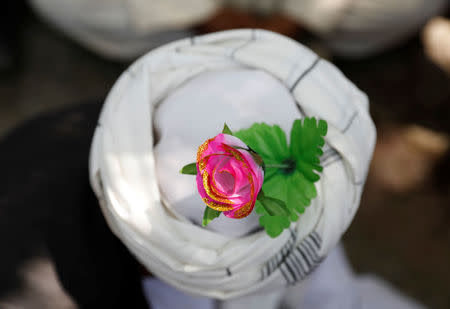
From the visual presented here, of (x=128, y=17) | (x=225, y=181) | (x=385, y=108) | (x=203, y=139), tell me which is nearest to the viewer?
(x=225, y=181)

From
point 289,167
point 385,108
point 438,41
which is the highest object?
point 289,167

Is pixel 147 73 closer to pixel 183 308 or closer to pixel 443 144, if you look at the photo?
pixel 183 308

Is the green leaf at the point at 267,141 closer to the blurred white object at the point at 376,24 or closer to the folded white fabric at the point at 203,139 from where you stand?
the folded white fabric at the point at 203,139

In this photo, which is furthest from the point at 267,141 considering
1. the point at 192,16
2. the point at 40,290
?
the point at 192,16

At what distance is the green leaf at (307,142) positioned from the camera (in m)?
0.38

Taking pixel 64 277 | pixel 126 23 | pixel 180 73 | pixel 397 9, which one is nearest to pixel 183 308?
pixel 64 277

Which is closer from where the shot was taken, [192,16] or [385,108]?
[192,16]

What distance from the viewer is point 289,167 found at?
0.38 meters

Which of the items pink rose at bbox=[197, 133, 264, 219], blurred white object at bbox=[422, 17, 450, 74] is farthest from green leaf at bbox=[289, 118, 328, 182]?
blurred white object at bbox=[422, 17, 450, 74]

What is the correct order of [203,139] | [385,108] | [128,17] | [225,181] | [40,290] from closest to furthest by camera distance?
[225,181], [203,139], [40,290], [128,17], [385,108]

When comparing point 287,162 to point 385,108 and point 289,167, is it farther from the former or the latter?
point 385,108

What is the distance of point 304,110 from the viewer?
0.46m

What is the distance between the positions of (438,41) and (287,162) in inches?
45.5

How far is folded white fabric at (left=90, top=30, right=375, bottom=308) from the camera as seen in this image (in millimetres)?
417
